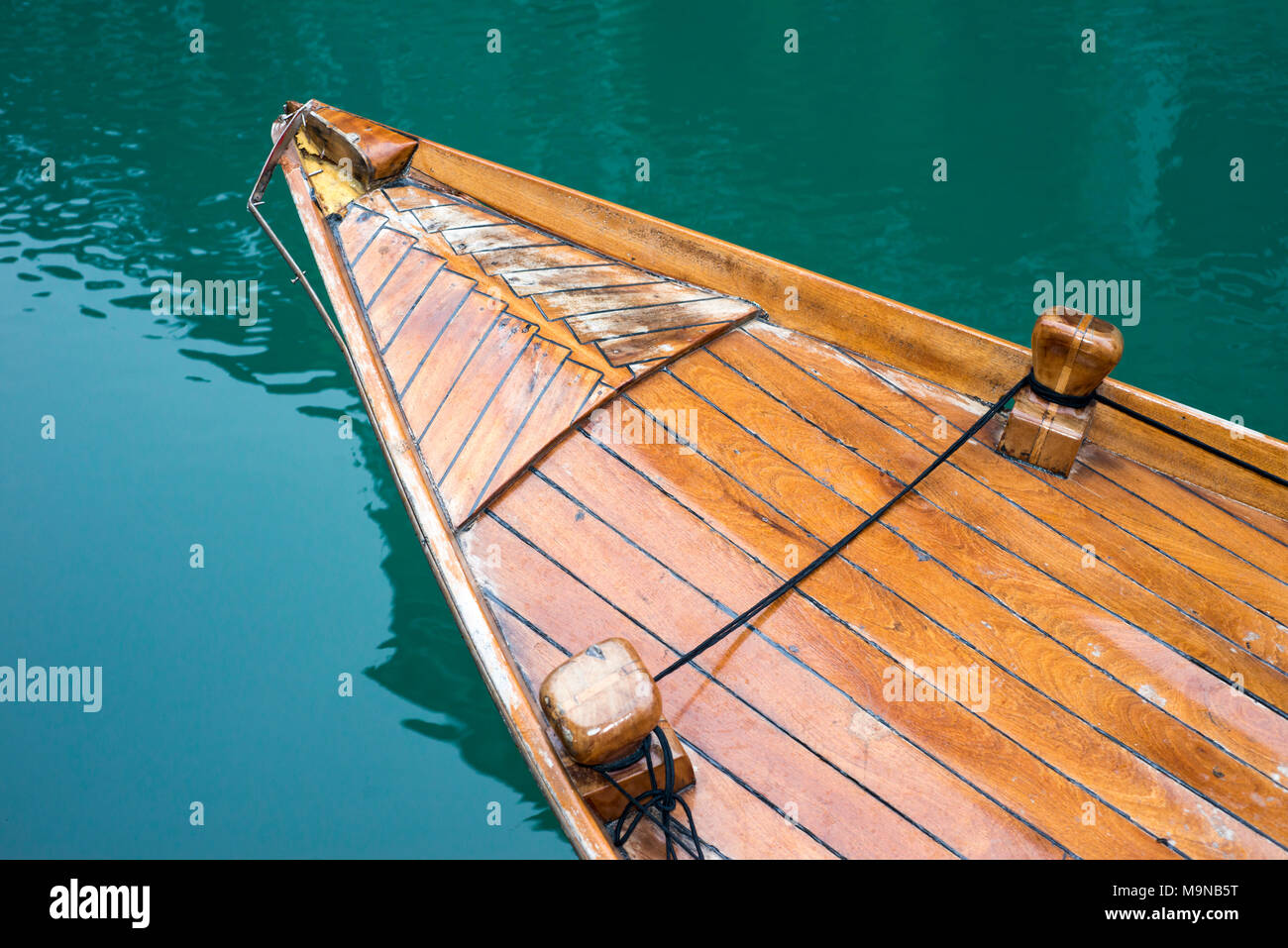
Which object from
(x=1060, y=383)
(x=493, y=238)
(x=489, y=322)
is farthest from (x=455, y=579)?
(x=1060, y=383)

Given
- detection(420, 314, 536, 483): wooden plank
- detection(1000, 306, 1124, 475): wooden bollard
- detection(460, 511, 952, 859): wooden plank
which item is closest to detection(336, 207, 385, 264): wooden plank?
detection(420, 314, 536, 483): wooden plank

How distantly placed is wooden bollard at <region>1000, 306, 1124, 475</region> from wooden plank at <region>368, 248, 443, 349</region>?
2064 mm

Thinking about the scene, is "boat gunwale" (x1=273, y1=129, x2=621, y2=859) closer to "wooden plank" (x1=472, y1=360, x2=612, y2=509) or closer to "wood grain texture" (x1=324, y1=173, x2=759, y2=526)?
"wood grain texture" (x1=324, y1=173, x2=759, y2=526)

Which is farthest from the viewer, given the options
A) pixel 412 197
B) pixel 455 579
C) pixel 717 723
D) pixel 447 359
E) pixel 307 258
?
pixel 307 258

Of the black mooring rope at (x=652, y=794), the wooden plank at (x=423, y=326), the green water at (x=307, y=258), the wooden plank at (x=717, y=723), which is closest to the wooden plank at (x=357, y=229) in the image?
the wooden plank at (x=423, y=326)

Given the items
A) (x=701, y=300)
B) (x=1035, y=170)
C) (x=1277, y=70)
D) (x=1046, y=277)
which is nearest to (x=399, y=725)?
(x=701, y=300)

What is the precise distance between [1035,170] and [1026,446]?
4.38 metres

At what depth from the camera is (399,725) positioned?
3604mm

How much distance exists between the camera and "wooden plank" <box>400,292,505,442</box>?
296 centimetres

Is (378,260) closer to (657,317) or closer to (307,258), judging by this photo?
(657,317)

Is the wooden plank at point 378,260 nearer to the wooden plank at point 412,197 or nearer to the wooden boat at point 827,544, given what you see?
the wooden boat at point 827,544

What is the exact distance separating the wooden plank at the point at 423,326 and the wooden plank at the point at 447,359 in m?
0.03

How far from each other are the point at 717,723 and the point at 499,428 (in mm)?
1156

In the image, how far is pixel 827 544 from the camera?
252 centimetres
